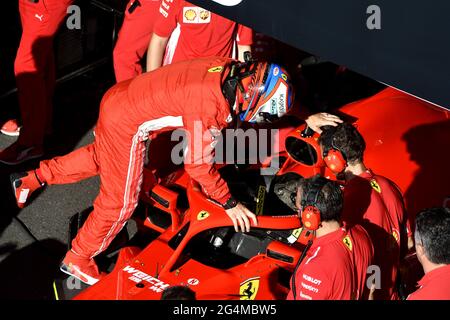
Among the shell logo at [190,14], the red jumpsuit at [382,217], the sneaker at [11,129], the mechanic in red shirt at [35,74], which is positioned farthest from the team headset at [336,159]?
the sneaker at [11,129]

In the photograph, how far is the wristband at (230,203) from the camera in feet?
16.4

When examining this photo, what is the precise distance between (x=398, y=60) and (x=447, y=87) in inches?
12.2

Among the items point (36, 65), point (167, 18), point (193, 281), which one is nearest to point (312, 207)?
point (193, 281)

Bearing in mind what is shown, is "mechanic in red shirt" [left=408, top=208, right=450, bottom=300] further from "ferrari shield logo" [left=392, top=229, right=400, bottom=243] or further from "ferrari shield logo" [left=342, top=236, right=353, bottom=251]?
"ferrari shield logo" [left=392, top=229, right=400, bottom=243]

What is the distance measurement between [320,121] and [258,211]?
0.73 meters

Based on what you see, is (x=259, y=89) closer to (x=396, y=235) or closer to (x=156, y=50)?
(x=396, y=235)

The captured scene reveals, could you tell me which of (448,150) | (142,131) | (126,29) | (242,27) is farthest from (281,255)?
(126,29)

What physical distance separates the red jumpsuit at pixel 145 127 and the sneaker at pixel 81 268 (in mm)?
48

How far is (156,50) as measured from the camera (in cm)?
614

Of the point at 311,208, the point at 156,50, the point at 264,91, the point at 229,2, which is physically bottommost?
the point at 311,208

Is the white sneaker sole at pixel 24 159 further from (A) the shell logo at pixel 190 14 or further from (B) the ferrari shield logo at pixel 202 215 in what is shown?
(B) the ferrari shield logo at pixel 202 215

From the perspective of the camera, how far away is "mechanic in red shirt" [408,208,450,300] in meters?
4.14

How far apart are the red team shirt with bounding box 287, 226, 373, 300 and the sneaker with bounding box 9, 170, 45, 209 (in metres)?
2.37

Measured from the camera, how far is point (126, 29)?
6.44 metres
